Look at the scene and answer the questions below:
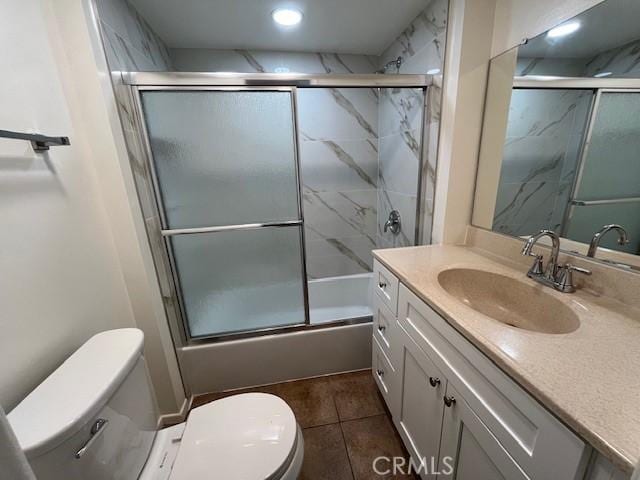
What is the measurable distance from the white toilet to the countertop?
28.4 inches

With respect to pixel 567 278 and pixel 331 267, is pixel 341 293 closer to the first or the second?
pixel 331 267

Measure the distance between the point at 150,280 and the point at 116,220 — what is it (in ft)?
1.07

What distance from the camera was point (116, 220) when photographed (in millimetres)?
1151

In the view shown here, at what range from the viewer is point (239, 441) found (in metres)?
0.87

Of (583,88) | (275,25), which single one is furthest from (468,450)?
(275,25)

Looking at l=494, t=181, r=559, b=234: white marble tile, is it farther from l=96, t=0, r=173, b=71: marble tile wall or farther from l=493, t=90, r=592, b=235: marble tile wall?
l=96, t=0, r=173, b=71: marble tile wall

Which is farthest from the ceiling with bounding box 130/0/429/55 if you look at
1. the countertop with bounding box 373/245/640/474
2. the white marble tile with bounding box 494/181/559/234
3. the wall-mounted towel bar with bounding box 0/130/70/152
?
the countertop with bounding box 373/245/640/474

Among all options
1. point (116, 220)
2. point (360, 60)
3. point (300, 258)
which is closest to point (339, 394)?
point (300, 258)

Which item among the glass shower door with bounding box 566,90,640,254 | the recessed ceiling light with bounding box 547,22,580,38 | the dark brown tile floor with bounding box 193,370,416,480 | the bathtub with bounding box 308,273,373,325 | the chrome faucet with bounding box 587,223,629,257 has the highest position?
the recessed ceiling light with bounding box 547,22,580,38

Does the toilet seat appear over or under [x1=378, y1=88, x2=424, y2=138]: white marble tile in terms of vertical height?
under

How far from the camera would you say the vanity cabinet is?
21.2 inches

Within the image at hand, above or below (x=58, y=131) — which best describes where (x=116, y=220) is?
below

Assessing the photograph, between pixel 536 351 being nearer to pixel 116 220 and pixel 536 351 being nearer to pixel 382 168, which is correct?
pixel 116 220

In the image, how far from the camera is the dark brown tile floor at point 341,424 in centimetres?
123
